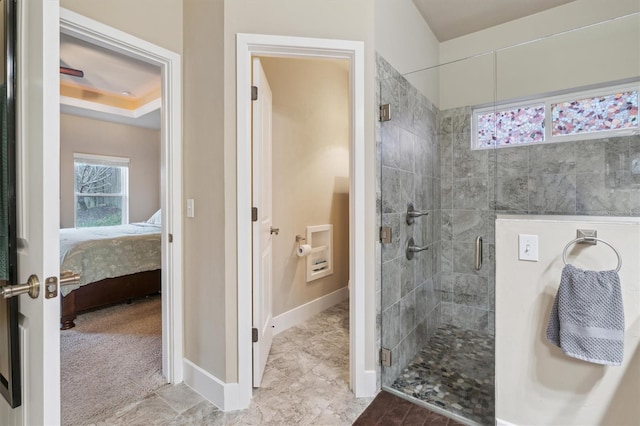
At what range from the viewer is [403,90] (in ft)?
7.09

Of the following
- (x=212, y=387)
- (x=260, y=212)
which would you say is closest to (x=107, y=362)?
(x=212, y=387)

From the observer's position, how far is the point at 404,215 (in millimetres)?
2102

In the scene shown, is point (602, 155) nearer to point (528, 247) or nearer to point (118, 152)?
point (528, 247)

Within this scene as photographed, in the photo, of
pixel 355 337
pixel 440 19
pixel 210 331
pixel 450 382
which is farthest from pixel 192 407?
pixel 440 19

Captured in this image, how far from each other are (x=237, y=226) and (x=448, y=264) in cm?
183

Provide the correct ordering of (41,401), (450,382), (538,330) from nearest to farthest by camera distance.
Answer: (41,401)
(538,330)
(450,382)

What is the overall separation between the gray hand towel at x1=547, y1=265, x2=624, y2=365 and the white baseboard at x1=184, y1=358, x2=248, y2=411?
1.65 meters

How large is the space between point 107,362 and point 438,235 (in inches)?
106

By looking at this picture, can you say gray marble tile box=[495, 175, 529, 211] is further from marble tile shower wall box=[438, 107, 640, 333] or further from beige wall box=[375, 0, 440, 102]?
beige wall box=[375, 0, 440, 102]

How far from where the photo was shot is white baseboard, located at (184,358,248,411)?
1735mm

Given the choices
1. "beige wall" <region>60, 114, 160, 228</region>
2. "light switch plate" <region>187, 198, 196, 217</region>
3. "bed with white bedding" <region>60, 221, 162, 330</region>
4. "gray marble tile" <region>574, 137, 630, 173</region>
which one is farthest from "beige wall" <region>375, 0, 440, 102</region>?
"beige wall" <region>60, 114, 160, 228</region>

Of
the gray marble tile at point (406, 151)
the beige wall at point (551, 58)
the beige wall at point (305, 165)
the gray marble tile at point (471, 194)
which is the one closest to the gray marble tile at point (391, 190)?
the gray marble tile at point (406, 151)

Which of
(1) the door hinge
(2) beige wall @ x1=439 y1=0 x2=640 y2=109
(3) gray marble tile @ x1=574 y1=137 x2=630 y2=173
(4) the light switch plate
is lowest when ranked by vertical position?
(1) the door hinge

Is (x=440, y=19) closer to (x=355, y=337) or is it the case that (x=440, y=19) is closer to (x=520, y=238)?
(x=520, y=238)
